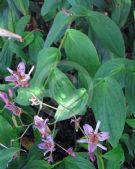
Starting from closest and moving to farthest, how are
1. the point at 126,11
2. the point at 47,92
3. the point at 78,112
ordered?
1. the point at 78,112
2. the point at 47,92
3. the point at 126,11

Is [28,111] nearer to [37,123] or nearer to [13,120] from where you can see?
[13,120]

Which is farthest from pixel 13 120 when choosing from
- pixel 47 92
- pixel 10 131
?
pixel 47 92

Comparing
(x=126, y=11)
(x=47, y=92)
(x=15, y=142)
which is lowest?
(x=15, y=142)

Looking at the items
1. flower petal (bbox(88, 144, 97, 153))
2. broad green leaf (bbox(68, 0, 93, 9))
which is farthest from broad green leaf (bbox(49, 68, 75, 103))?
broad green leaf (bbox(68, 0, 93, 9))

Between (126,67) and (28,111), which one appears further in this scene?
(28,111)

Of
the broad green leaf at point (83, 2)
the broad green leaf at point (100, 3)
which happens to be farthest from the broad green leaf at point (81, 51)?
the broad green leaf at point (100, 3)

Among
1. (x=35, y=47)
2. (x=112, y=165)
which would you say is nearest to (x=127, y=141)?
(x=112, y=165)

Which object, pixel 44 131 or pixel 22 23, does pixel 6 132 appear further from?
pixel 22 23
